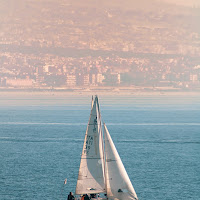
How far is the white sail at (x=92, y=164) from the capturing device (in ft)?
144

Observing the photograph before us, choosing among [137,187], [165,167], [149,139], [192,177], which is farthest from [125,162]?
[149,139]

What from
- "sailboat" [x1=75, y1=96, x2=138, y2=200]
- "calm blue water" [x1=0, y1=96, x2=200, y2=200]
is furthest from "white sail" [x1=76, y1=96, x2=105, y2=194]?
"calm blue water" [x1=0, y1=96, x2=200, y2=200]

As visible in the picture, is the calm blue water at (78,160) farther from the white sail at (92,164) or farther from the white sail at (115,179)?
the white sail at (92,164)

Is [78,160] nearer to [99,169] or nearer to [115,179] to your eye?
[115,179]

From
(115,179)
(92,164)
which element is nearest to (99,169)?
(92,164)

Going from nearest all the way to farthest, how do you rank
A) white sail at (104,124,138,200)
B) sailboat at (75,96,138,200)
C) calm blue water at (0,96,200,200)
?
sailboat at (75,96,138,200) → white sail at (104,124,138,200) → calm blue water at (0,96,200,200)

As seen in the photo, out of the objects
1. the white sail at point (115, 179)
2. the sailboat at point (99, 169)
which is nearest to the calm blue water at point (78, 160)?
the white sail at point (115, 179)

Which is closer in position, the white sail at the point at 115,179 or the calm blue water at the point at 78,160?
the white sail at the point at 115,179

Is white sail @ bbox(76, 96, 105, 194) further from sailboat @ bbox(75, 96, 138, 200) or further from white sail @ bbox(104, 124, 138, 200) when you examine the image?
white sail @ bbox(104, 124, 138, 200)

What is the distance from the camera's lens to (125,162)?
83.2 meters

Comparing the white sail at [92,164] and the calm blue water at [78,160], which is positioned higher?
the white sail at [92,164]

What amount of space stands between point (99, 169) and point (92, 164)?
2.20ft

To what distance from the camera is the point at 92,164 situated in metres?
44.1

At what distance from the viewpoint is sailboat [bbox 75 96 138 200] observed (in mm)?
43875
